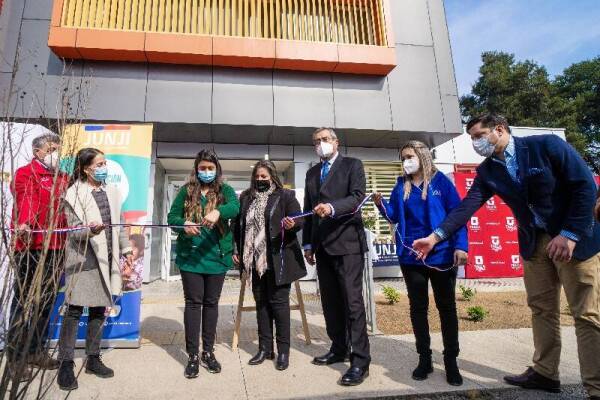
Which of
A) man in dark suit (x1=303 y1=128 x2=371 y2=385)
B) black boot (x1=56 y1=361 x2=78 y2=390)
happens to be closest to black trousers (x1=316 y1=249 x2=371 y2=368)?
man in dark suit (x1=303 y1=128 x2=371 y2=385)

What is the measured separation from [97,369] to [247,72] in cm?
698

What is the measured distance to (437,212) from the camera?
2848mm

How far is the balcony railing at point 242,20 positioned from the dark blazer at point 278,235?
553 centimetres

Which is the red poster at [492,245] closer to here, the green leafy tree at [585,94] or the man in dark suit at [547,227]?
the man in dark suit at [547,227]

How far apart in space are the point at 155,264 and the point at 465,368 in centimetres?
787

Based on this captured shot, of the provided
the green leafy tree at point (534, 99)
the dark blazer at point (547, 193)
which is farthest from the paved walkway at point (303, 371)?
the green leafy tree at point (534, 99)

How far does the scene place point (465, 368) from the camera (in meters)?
3.08

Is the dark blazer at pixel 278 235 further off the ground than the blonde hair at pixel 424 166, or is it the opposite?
the blonde hair at pixel 424 166

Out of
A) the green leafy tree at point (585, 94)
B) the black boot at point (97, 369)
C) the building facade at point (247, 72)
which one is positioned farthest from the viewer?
the green leafy tree at point (585, 94)

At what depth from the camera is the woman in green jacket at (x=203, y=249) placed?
119 inches

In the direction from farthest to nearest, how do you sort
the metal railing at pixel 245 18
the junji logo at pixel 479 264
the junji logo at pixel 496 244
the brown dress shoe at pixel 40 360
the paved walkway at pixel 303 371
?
1. the junji logo at pixel 496 244
2. the junji logo at pixel 479 264
3. the metal railing at pixel 245 18
4. the paved walkway at pixel 303 371
5. the brown dress shoe at pixel 40 360

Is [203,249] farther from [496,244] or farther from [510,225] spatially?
[510,225]

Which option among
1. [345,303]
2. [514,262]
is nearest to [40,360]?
[345,303]

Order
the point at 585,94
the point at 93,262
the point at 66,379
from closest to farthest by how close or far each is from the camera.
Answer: the point at 66,379, the point at 93,262, the point at 585,94
